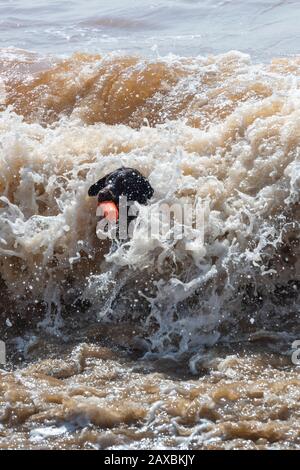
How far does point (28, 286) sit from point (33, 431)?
5.21 feet

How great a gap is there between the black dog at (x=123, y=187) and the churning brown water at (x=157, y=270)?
0.35 ft

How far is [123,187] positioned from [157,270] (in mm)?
634

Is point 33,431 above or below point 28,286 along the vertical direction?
below

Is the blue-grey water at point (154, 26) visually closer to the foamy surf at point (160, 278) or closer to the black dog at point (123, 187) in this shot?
the foamy surf at point (160, 278)

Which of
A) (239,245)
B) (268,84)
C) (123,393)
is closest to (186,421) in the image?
Answer: (123,393)

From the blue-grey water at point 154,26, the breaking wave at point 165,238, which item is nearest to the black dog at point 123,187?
the breaking wave at point 165,238

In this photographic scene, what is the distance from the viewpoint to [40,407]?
4.07 meters

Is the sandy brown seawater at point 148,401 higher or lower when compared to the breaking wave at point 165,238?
lower

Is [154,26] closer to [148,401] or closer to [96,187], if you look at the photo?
[96,187]

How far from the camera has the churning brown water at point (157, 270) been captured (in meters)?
3.99

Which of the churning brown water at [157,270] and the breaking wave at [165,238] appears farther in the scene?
the breaking wave at [165,238]

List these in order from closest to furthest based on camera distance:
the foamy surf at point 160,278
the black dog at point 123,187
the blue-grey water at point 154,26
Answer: the foamy surf at point 160,278, the black dog at point 123,187, the blue-grey water at point 154,26

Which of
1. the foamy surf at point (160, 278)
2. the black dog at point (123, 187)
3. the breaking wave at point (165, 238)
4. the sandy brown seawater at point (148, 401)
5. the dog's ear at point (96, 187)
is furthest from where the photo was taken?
the dog's ear at point (96, 187)
